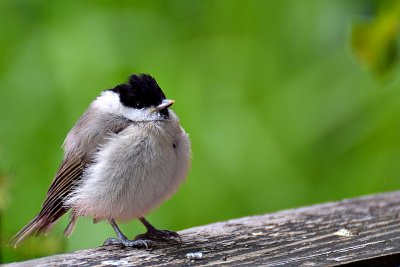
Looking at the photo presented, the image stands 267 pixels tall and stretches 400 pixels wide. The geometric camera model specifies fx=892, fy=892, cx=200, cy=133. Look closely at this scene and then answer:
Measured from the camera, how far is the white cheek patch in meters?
3.45

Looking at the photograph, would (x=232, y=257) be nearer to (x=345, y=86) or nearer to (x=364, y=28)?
(x=364, y=28)

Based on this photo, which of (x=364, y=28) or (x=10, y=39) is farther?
(x=10, y=39)

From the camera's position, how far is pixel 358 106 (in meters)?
4.69

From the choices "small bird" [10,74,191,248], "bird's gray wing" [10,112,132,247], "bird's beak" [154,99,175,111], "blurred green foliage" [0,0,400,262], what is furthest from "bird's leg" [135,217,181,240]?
"blurred green foliage" [0,0,400,262]

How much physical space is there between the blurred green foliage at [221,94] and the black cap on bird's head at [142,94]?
1.06 meters

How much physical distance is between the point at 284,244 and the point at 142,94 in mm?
827

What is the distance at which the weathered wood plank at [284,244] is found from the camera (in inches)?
113

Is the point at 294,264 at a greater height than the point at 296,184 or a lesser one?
lesser

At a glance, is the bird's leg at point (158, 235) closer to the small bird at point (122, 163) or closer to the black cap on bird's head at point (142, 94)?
the small bird at point (122, 163)

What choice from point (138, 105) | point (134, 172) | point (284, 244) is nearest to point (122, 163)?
point (134, 172)

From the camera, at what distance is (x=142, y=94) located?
345 centimetres

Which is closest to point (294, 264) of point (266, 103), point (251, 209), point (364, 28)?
point (364, 28)

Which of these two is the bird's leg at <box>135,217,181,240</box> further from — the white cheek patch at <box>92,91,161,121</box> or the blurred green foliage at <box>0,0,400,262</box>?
the blurred green foliage at <box>0,0,400,262</box>

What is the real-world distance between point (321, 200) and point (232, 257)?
1.74 metres
